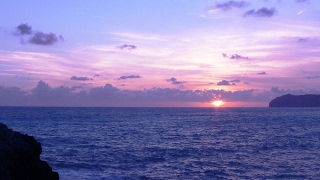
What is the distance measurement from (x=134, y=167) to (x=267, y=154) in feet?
61.0

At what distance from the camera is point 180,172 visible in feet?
116

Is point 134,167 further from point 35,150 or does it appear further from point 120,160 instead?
point 35,150

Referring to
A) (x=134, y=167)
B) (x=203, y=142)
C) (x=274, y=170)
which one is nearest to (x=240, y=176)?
(x=274, y=170)

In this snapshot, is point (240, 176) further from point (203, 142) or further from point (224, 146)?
point (203, 142)

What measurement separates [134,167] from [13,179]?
15878 mm

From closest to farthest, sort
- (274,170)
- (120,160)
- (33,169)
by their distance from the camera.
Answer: (33,169) < (274,170) < (120,160)

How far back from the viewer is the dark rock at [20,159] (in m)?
23.2

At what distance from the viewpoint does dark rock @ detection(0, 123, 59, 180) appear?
23219mm

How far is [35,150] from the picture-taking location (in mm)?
27078

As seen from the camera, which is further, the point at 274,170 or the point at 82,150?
the point at 82,150

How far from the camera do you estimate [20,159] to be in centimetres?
2478

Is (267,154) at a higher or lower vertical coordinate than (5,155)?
lower

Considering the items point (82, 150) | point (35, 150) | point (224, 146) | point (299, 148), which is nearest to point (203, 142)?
point (224, 146)

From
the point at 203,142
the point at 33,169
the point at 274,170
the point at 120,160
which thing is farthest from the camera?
the point at 203,142
